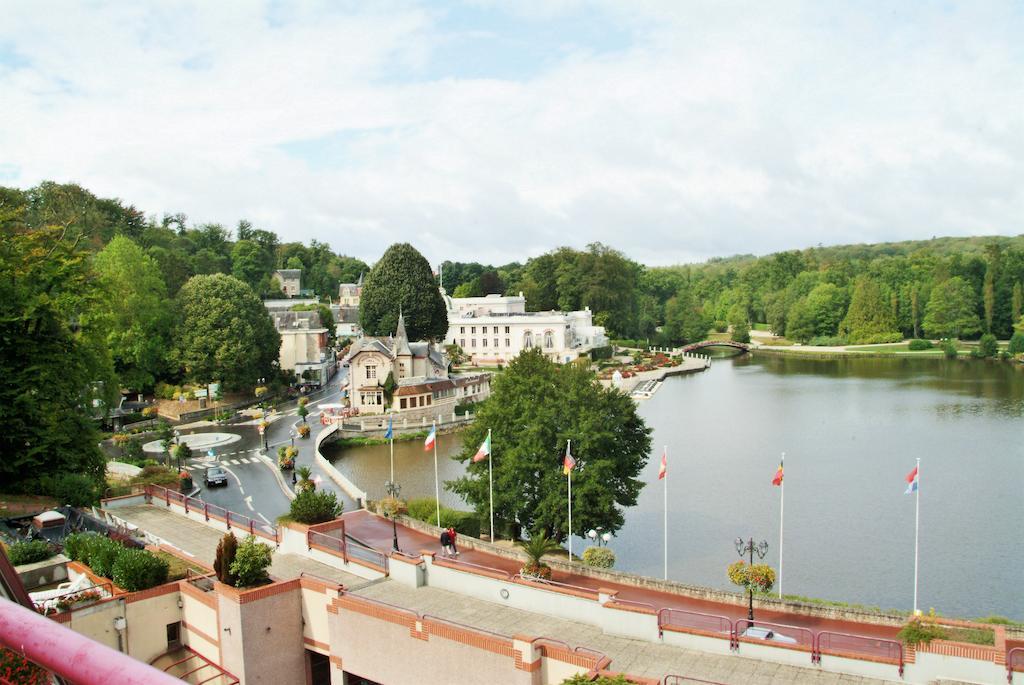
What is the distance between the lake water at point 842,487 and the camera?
2402 centimetres

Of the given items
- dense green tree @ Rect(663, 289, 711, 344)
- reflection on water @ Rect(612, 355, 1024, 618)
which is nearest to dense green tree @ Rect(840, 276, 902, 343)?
dense green tree @ Rect(663, 289, 711, 344)

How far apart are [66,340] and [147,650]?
1443 centimetres

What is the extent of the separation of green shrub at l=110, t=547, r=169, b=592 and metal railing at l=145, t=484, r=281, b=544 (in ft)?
10.7

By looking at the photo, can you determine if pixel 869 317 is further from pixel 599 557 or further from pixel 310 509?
pixel 310 509

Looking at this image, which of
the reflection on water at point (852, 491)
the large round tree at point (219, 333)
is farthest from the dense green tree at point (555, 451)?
the large round tree at point (219, 333)

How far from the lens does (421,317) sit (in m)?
68.5

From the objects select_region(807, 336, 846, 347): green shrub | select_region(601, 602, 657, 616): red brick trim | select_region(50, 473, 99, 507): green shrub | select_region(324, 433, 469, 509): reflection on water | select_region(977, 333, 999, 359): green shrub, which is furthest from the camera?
select_region(807, 336, 846, 347): green shrub

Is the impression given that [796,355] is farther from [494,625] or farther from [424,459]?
[494,625]

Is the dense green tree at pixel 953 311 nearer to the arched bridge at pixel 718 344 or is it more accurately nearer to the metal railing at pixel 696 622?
the arched bridge at pixel 718 344

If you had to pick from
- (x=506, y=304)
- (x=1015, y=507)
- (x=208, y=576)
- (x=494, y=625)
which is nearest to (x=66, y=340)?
(x=208, y=576)

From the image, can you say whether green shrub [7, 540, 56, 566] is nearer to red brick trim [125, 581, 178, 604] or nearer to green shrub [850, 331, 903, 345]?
red brick trim [125, 581, 178, 604]

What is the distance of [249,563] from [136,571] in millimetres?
2156

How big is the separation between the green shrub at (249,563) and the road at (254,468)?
16063 millimetres

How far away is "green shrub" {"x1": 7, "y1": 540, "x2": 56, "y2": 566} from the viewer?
15555mm
